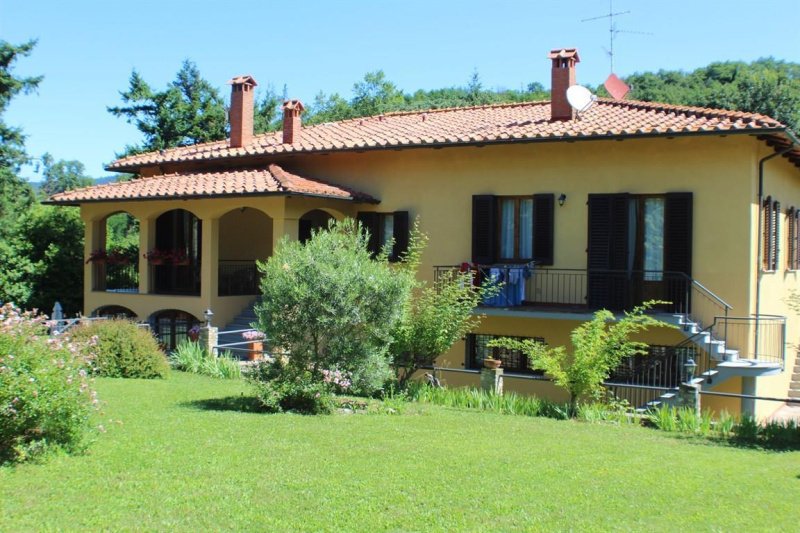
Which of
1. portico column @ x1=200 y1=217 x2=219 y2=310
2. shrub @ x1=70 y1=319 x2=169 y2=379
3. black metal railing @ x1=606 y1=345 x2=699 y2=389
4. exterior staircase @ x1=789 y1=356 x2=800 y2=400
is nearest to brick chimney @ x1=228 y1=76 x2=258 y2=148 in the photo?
portico column @ x1=200 y1=217 x2=219 y2=310

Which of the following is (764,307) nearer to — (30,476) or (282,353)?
(282,353)

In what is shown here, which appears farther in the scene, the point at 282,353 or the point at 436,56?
the point at 436,56

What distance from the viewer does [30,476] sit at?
7.47 metres

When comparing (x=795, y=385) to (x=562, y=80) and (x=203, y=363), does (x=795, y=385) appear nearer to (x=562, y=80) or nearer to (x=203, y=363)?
(x=562, y=80)

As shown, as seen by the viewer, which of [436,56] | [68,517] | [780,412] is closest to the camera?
[68,517]

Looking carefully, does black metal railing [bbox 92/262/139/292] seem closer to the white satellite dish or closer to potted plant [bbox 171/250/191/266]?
potted plant [bbox 171/250/191/266]

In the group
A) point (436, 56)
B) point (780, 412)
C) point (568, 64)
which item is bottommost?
point (780, 412)

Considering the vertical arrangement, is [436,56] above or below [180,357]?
above

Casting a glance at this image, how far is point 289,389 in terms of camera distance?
11.6 m

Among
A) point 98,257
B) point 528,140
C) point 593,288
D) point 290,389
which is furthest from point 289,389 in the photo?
point 98,257

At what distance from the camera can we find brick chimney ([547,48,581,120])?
59.4ft

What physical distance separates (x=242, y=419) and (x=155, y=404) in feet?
5.77

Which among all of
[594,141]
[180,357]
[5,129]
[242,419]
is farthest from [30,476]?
[5,129]

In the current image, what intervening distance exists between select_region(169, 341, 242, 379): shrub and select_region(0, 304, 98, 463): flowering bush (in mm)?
6746
